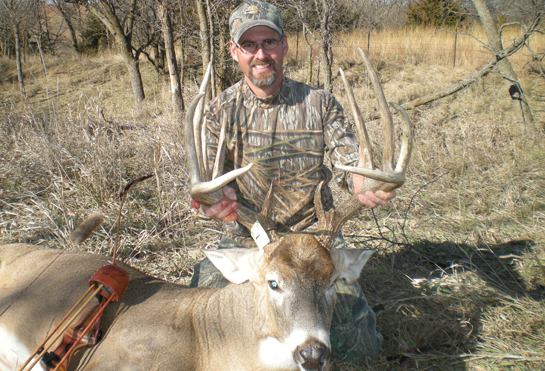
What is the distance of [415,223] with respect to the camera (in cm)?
437

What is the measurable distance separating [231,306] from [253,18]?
229 cm

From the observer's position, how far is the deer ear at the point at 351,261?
235 cm

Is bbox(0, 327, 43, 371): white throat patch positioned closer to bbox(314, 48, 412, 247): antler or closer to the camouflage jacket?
the camouflage jacket

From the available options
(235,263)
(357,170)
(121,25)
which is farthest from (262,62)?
(121,25)

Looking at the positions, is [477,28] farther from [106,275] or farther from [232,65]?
[106,275]

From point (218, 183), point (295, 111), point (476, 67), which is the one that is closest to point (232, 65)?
point (295, 111)

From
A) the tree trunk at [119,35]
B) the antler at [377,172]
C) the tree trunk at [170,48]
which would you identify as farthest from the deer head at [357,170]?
the tree trunk at [119,35]

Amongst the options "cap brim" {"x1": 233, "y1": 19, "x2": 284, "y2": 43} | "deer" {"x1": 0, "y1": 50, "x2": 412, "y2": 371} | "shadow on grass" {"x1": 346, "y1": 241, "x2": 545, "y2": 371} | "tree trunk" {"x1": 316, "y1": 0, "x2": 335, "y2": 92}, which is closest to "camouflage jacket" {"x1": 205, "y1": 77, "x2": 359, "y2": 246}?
"cap brim" {"x1": 233, "y1": 19, "x2": 284, "y2": 43}

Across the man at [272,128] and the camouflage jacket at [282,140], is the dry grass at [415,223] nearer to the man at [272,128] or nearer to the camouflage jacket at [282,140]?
the man at [272,128]

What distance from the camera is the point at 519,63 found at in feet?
37.9

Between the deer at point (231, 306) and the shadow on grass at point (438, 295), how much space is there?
2.99ft

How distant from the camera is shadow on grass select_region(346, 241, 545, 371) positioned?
2.73 m

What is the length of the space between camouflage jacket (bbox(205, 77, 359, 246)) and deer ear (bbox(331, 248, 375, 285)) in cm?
89

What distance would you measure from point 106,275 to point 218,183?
943mm
